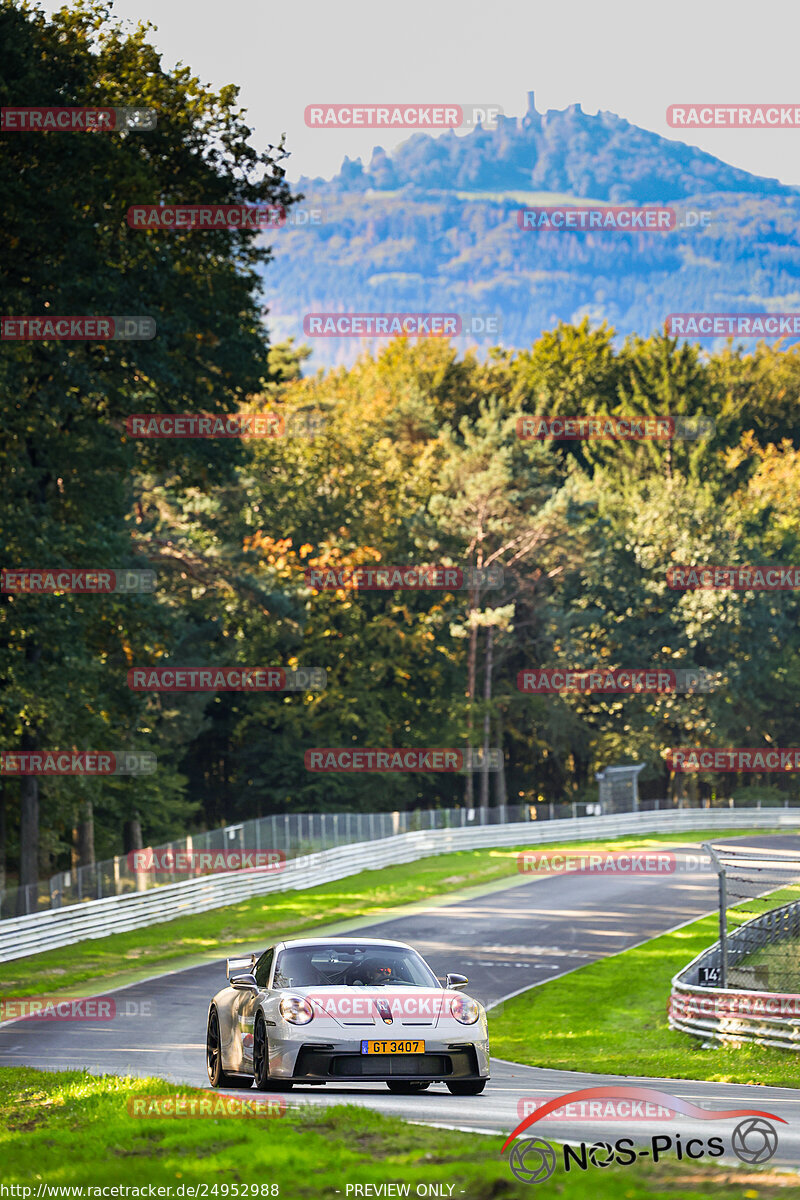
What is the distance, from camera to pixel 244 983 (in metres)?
11.9

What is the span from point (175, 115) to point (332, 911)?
67.4 feet

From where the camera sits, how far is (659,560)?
7394cm

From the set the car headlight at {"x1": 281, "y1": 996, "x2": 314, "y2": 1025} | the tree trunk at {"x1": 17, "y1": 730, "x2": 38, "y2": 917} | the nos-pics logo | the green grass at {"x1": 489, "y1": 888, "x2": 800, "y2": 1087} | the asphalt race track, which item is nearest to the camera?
the nos-pics logo

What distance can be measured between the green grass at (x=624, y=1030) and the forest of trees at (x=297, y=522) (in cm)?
1249

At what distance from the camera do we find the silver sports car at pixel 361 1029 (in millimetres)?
10539

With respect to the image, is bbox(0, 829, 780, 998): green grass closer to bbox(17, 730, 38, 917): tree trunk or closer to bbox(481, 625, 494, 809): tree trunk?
bbox(17, 730, 38, 917): tree trunk

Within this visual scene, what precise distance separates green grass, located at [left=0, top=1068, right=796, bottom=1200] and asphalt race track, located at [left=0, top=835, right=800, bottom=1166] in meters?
0.87

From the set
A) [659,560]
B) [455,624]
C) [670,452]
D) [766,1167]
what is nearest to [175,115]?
[766,1167]

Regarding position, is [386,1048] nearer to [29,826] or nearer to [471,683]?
[29,826]

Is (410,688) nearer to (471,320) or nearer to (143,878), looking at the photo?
(471,320)

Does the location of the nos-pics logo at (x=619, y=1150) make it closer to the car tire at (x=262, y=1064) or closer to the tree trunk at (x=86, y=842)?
the car tire at (x=262, y=1064)

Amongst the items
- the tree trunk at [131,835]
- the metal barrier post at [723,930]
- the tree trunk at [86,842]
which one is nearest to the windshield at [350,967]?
the metal barrier post at [723,930]

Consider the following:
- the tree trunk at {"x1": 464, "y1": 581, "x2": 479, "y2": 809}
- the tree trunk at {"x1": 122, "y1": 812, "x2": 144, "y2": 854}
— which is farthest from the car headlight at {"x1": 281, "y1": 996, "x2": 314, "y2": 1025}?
the tree trunk at {"x1": 464, "y1": 581, "x2": 479, "y2": 809}

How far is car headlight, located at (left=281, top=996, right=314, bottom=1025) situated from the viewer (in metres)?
10.6
